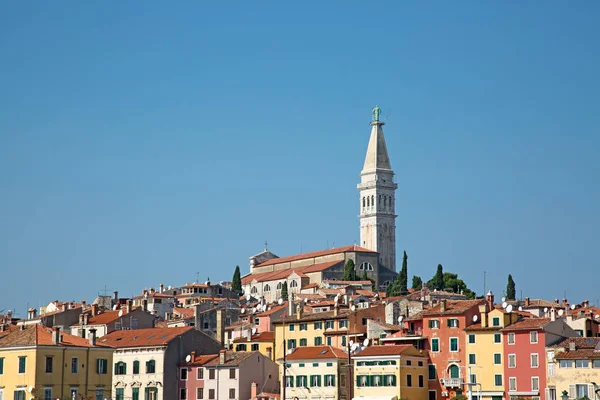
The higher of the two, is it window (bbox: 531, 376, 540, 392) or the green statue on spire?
the green statue on spire

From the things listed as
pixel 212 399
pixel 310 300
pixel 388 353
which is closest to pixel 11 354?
pixel 212 399

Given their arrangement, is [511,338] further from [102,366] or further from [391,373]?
[102,366]

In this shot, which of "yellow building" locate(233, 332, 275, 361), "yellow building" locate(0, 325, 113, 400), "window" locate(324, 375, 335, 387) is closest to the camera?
"yellow building" locate(0, 325, 113, 400)

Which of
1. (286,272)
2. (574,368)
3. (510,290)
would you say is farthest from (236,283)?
(574,368)

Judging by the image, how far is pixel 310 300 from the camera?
4274 inches

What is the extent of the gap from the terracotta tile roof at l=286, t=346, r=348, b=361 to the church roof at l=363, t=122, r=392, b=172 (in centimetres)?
11670

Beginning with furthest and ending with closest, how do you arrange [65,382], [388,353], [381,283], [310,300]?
[381,283] < [310,300] < [388,353] < [65,382]

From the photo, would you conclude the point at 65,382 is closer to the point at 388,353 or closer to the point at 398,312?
the point at 388,353

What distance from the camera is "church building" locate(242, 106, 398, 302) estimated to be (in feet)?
514

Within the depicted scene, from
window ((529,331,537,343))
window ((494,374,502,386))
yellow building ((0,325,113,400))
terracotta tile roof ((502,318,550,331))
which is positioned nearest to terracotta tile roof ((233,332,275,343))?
yellow building ((0,325,113,400))

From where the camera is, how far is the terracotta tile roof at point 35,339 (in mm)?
64000

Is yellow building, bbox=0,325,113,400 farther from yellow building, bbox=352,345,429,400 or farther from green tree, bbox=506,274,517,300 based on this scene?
green tree, bbox=506,274,517,300

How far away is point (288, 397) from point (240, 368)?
3.65 meters

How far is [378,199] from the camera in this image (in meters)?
192
